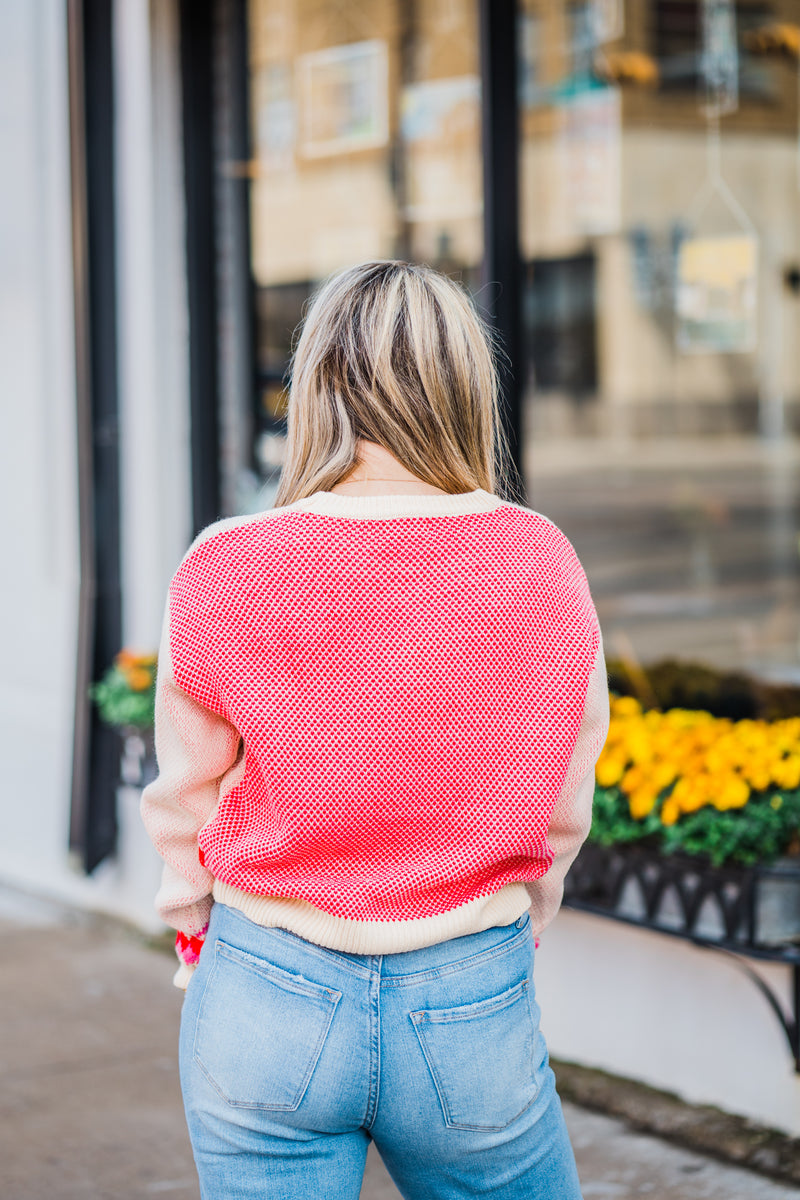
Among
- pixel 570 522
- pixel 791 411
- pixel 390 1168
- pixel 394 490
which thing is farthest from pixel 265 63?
pixel 791 411

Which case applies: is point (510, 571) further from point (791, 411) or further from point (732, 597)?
point (791, 411)

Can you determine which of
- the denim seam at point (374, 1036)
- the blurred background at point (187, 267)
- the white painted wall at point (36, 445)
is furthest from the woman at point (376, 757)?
the white painted wall at point (36, 445)

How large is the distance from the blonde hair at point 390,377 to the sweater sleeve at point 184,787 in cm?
28

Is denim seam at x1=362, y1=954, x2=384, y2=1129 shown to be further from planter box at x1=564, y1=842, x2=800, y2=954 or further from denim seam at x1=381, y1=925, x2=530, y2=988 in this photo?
planter box at x1=564, y1=842, x2=800, y2=954

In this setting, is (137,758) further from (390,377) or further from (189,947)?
(390,377)

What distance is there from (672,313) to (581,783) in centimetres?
915

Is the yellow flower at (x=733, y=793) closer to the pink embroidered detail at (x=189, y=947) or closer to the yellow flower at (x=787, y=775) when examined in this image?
the yellow flower at (x=787, y=775)

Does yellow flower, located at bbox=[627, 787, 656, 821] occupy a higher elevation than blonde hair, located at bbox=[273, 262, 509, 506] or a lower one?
lower

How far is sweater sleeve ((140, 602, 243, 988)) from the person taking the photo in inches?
68.8

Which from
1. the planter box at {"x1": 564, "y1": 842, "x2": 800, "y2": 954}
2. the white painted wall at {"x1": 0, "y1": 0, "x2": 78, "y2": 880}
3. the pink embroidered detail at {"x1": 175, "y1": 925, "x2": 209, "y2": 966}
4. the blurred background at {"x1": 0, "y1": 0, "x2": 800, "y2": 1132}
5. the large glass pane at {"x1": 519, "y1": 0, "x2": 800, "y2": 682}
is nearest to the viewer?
the pink embroidered detail at {"x1": 175, "y1": 925, "x2": 209, "y2": 966}

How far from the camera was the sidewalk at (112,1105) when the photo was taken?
3322mm

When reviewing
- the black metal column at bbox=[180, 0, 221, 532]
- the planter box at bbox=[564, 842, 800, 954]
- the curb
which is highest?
the black metal column at bbox=[180, 0, 221, 532]

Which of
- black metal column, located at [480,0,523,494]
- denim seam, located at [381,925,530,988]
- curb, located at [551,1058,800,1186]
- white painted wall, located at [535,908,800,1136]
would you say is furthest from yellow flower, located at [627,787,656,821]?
denim seam, located at [381,925,530,988]

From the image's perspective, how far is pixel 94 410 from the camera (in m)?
5.32
